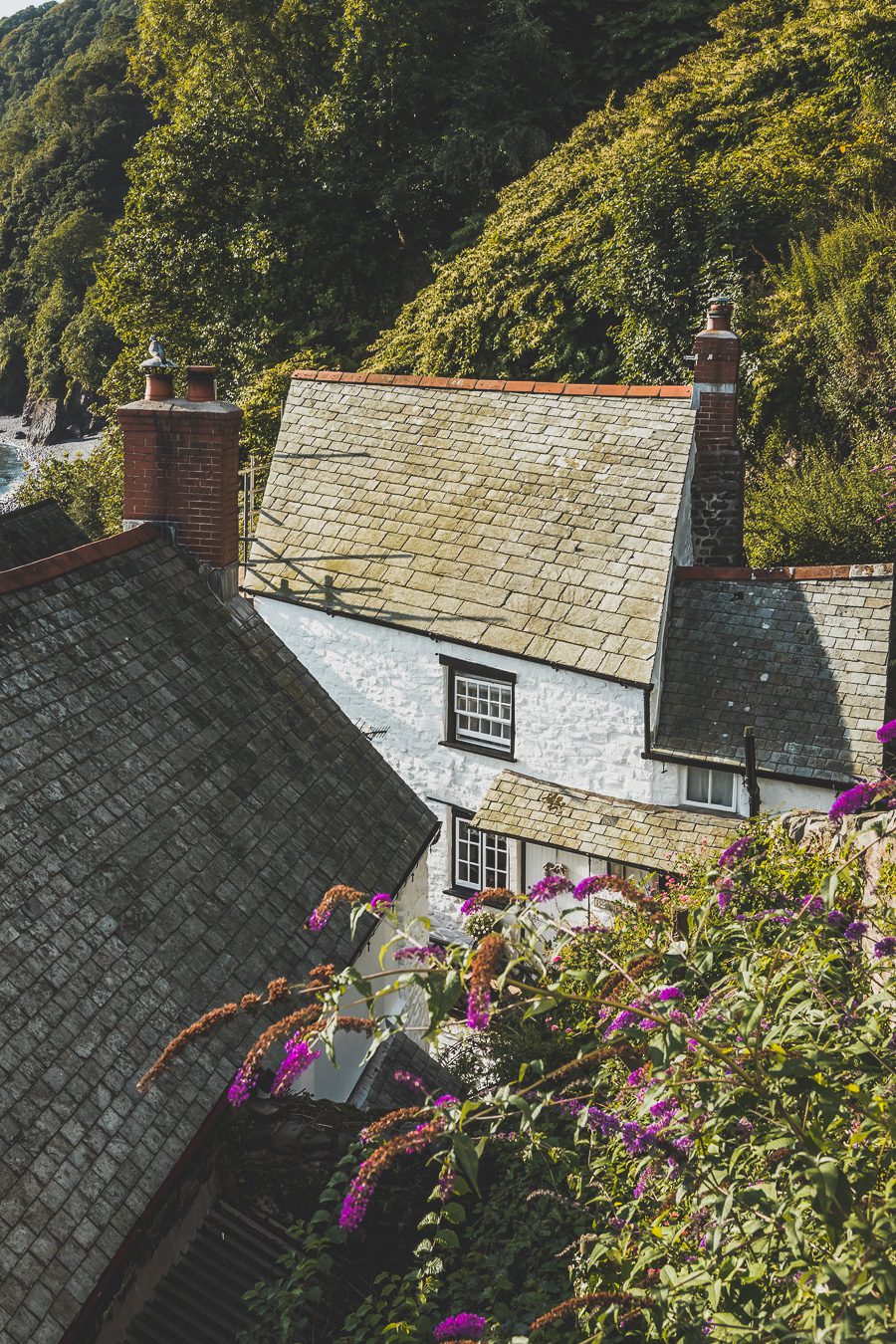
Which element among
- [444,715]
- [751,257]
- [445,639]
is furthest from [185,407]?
[751,257]

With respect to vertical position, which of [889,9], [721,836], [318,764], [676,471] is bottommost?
[721,836]

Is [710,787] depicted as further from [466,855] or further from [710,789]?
[466,855]

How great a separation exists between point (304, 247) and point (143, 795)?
27.4 m

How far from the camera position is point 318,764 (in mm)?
10102

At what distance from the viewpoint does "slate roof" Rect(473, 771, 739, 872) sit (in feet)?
42.7

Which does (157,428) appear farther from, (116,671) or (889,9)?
(889,9)

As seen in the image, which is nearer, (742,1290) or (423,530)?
(742,1290)

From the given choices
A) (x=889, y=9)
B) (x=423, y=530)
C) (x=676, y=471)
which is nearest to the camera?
(x=676, y=471)

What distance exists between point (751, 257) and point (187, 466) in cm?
1685

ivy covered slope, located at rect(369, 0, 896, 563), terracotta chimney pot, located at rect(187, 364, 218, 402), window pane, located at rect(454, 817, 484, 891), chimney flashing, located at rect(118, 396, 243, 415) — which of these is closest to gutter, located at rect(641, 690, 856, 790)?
window pane, located at rect(454, 817, 484, 891)

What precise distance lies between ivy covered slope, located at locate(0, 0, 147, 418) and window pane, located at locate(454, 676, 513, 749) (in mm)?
57398

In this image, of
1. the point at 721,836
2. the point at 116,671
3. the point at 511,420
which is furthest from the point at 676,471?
the point at 116,671

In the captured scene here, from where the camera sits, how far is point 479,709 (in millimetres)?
15344

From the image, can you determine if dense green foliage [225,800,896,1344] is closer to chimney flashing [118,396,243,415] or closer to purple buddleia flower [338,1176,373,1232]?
purple buddleia flower [338,1176,373,1232]
